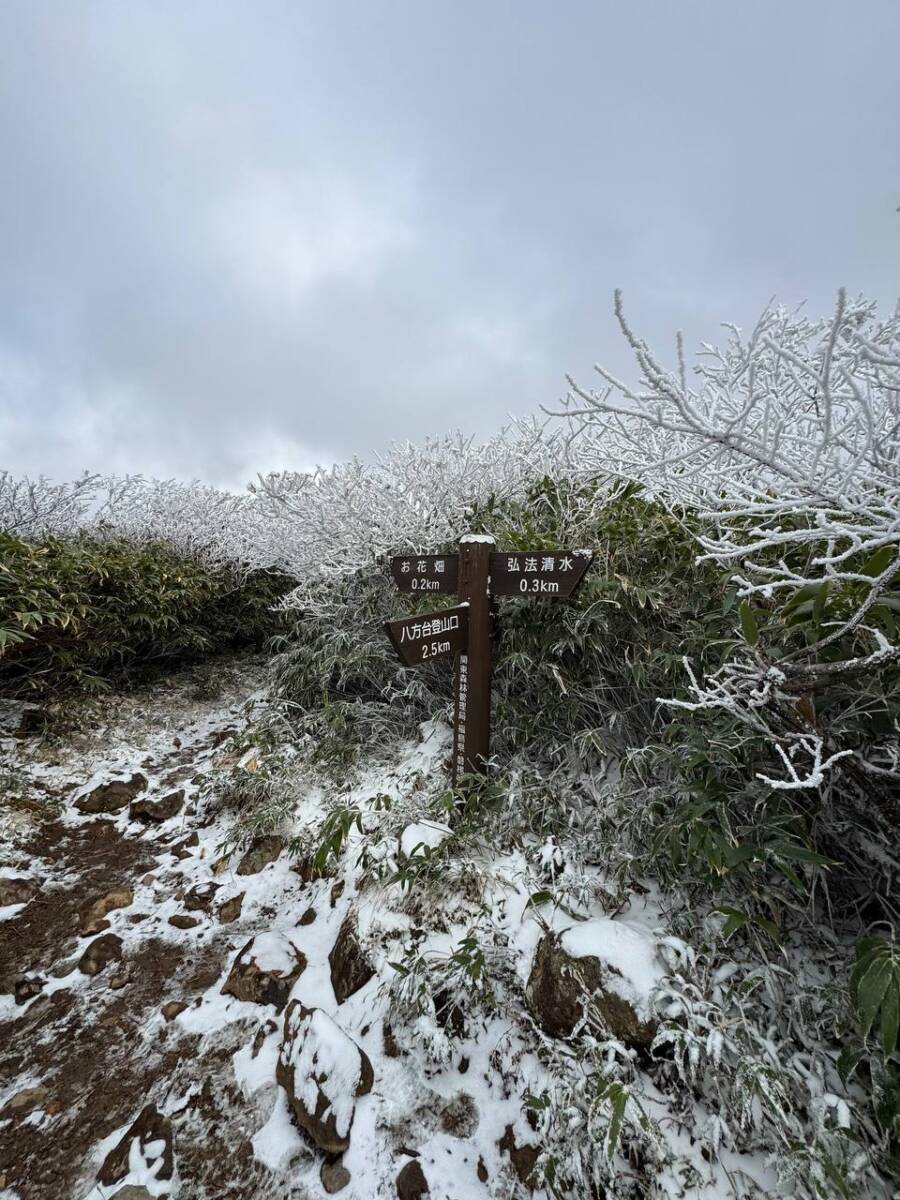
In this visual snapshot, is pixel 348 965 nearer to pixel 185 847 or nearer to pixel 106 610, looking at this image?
pixel 185 847

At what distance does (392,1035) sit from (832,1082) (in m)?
1.60

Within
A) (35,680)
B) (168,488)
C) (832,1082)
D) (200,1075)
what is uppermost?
(168,488)

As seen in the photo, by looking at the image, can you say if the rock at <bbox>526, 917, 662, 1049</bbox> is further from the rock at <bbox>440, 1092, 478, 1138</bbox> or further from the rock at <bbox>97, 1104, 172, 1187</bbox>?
the rock at <bbox>97, 1104, 172, 1187</bbox>

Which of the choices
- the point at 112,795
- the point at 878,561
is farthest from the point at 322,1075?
the point at 112,795

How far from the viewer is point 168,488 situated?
28.1 feet

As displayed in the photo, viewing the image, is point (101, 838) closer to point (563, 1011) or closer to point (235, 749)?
point (235, 749)

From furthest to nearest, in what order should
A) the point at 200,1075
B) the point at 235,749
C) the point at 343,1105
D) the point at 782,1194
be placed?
the point at 235,749
the point at 200,1075
the point at 343,1105
the point at 782,1194

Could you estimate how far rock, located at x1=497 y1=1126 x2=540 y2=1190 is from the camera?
5.42 ft

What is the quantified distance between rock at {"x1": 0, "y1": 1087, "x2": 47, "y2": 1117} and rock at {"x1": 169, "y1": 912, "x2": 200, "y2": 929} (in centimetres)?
→ 84

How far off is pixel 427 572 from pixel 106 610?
365 centimetres

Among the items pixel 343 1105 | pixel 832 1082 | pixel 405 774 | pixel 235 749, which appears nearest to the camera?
pixel 832 1082

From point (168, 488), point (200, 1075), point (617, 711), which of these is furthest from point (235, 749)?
point (168, 488)

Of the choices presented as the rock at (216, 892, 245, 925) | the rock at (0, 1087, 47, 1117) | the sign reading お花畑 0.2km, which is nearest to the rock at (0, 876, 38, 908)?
the rock at (216, 892, 245, 925)

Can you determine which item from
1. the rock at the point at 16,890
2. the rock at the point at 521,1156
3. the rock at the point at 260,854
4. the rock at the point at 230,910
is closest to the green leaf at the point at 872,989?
the rock at the point at 521,1156
